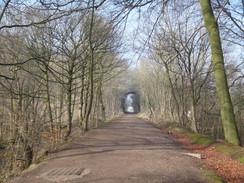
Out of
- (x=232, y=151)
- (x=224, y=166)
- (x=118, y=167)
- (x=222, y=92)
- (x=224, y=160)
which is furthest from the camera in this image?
(x=222, y=92)

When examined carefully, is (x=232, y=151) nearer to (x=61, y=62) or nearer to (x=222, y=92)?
(x=222, y=92)

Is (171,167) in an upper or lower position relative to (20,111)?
lower

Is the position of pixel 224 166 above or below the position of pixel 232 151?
below

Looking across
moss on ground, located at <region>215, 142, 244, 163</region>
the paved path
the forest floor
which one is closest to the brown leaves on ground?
the forest floor

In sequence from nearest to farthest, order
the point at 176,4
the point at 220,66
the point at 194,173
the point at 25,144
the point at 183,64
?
the point at 194,173, the point at 25,144, the point at 220,66, the point at 176,4, the point at 183,64

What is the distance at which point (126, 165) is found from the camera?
652 centimetres

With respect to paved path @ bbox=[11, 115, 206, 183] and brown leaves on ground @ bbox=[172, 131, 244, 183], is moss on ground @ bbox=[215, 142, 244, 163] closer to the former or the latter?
brown leaves on ground @ bbox=[172, 131, 244, 183]

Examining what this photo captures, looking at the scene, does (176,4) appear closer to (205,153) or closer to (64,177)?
(205,153)

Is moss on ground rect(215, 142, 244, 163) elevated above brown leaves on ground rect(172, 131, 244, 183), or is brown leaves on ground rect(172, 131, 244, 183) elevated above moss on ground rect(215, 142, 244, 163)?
moss on ground rect(215, 142, 244, 163)

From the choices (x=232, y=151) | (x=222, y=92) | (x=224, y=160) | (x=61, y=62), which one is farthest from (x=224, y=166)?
(x=61, y=62)

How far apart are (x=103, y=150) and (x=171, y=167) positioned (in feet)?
10.3

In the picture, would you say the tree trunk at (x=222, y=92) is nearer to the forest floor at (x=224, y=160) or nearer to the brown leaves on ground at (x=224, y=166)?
the forest floor at (x=224, y=160)

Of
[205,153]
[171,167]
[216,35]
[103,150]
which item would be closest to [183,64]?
[216,35]

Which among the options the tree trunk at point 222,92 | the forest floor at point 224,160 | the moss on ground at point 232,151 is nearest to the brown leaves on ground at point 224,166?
the forest floor at point 224,160
